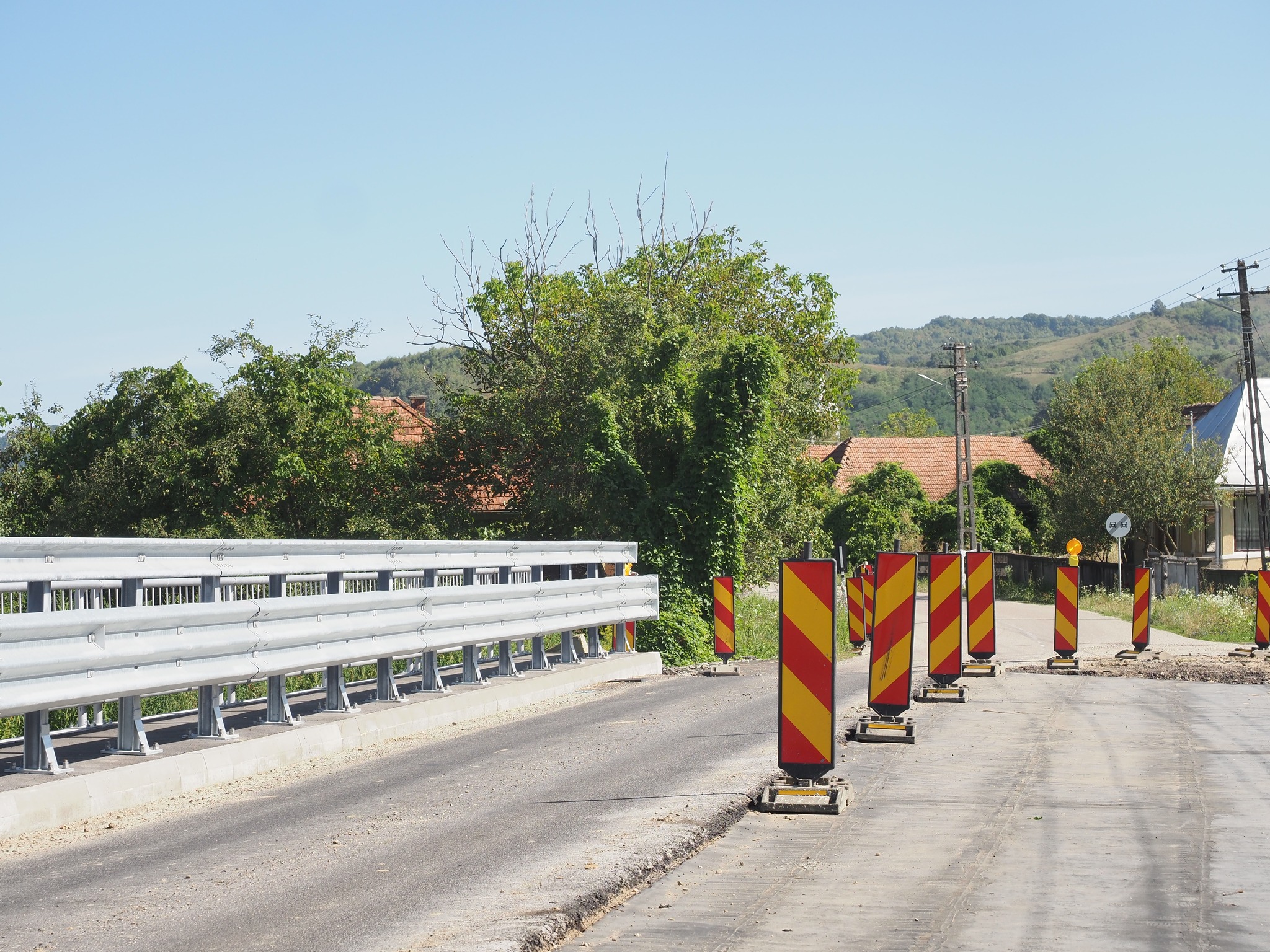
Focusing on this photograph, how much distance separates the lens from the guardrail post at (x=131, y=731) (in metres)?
7.44

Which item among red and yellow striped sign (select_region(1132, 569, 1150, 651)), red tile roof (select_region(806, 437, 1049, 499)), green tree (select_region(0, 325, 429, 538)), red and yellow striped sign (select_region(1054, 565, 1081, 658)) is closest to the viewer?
red and yellow striped sign (select_region(1054, 565, 1081, 658))

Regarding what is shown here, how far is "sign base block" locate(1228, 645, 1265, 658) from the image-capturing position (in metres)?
21.2

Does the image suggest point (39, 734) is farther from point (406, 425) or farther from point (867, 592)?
point (406, 425)

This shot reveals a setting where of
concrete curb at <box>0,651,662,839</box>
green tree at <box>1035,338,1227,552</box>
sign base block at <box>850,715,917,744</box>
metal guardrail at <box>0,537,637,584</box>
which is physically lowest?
sign base block at <box>850,715,917,744</box>

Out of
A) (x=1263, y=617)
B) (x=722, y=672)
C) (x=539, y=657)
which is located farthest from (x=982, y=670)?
(x=1263, y=617)

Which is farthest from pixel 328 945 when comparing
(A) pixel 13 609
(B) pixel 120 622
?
(A) pixel 13 609

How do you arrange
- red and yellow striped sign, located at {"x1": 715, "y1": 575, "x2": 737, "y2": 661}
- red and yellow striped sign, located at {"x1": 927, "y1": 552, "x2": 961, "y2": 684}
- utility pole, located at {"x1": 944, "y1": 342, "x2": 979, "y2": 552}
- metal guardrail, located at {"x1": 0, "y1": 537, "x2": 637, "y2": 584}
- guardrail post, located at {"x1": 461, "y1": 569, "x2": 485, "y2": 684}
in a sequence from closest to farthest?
1. metal guardrail, located at {"x1": 0, "y1": 537, "x2": 637, "y2": 584}
2. guardrail post, located at {"x1": 461, "y1": 569, "x2": 485, "y2": 684}
3. red and yellow striped sign, located at {"x1": 927, "y1": 552, "x2": 961, "y2": 684}
4. red and yellow striped sign, located at {"x1": 715, "y1": 575, "x2": 737, "y2": 661}
5. utility pole, located at {"x1": 944, "y1": 342, "x2": 979, "y2": 552}

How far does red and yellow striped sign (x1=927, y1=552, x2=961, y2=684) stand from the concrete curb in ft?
12.7

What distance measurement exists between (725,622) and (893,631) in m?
8.21

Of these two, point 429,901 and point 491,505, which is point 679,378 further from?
point 429,901

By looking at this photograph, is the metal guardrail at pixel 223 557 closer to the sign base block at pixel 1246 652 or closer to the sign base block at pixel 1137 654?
the sign base block at pixel 1137 654

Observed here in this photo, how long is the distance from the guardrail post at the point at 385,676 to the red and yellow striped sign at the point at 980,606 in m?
6.27

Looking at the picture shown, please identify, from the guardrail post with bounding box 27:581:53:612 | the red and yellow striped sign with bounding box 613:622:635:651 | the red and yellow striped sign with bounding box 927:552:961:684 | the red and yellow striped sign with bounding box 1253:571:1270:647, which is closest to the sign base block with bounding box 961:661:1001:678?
the red and yellow striped sign with bounding box 927:552:961:684

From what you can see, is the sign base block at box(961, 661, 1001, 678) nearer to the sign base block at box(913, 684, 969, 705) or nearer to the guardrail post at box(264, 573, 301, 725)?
the sign base block at box(913, 684, 969, 705)
